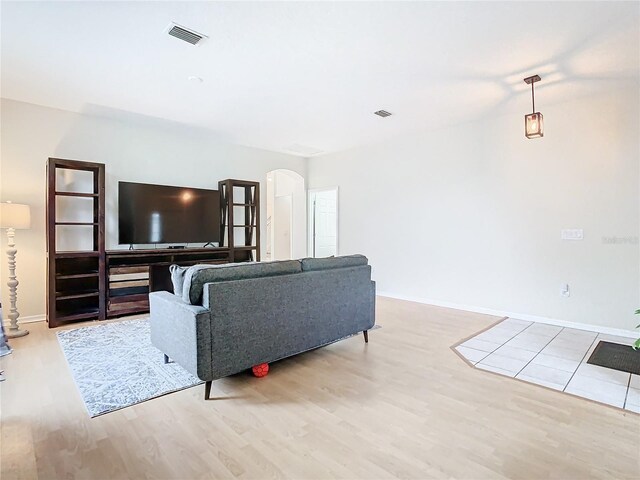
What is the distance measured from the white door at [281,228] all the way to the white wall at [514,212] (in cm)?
278

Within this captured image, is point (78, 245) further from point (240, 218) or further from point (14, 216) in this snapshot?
point (240, 218)

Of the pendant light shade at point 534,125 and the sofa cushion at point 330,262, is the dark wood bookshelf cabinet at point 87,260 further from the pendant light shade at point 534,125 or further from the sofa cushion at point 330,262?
the pendant light shade at point 534,125

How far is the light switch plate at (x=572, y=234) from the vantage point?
3.94m

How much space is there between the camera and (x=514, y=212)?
174 inches

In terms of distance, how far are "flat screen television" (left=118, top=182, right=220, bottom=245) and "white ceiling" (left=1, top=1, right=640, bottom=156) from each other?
103cm

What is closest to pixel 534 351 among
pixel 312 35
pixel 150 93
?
pixel 312 35

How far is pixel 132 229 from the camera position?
4637 millimetres

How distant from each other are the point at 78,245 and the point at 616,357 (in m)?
5.92

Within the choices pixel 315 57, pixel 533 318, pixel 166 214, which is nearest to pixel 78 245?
pixel 166 214

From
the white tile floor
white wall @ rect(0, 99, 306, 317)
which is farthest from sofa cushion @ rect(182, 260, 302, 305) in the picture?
white wall @ rect(0, 99, 306, 317)

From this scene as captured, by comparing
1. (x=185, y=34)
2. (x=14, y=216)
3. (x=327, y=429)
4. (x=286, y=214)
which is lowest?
(x=327, y=429)

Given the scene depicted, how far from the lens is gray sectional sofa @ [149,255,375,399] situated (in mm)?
2227

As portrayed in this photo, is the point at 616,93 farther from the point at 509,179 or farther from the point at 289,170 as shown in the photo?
the point at 289,170

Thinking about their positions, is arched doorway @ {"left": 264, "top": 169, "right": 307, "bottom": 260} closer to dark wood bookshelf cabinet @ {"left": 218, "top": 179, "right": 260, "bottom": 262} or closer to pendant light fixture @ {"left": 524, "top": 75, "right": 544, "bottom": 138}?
dark wood bookshelf cabinet @ {"left": 218, "top": 179, "right": 260, "bottom": 262}
